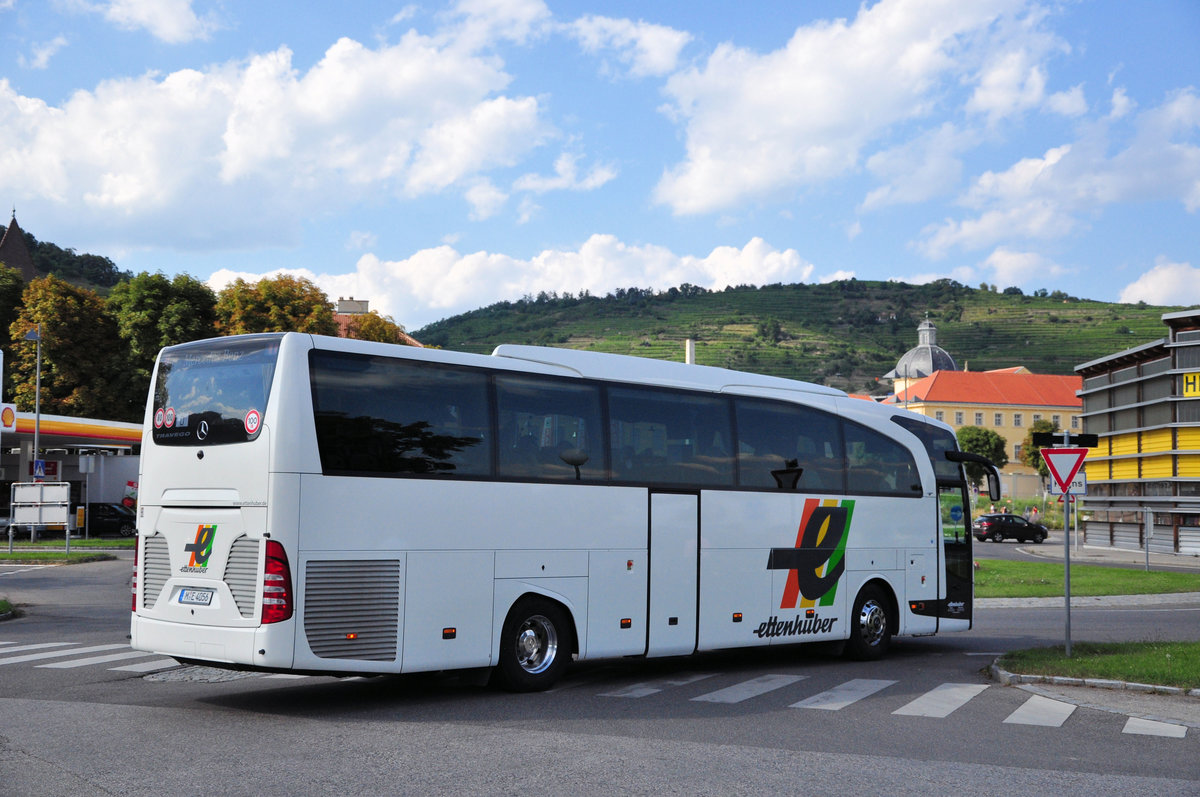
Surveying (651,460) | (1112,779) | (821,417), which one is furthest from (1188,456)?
(1112,779)

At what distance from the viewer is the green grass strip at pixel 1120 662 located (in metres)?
12.4

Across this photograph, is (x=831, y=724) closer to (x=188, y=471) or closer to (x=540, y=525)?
(x=540, y=525)

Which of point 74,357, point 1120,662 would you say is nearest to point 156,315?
point 74,357

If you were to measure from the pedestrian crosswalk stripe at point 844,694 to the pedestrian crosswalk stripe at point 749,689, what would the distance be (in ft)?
1.94

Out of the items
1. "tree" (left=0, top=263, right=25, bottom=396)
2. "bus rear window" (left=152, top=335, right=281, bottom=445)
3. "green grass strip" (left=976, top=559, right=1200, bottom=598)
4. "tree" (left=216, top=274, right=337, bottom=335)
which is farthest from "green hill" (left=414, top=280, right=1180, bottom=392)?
"bus rear window" (left=152, top=335, right=281, bottom=445)

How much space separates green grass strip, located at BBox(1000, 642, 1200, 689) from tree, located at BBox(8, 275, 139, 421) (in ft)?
171

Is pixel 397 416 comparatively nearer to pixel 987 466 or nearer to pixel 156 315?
pixel 987 466

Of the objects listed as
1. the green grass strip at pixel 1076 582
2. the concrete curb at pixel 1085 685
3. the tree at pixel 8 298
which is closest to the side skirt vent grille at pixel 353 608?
the concrete curb at pixel 1085 685

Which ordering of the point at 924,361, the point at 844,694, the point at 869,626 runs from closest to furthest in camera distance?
the point at 844,694 → the point at 869,626 → the point at 924,361

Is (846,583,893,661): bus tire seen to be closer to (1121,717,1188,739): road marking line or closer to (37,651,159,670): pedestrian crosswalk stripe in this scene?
(1121,717,1188,739): road marking line

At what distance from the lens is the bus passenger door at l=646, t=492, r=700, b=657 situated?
42.4ft

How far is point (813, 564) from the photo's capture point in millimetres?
14805

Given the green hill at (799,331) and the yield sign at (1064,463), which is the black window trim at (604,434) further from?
the green hill at (799,331)

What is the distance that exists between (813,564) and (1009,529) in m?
51.1
